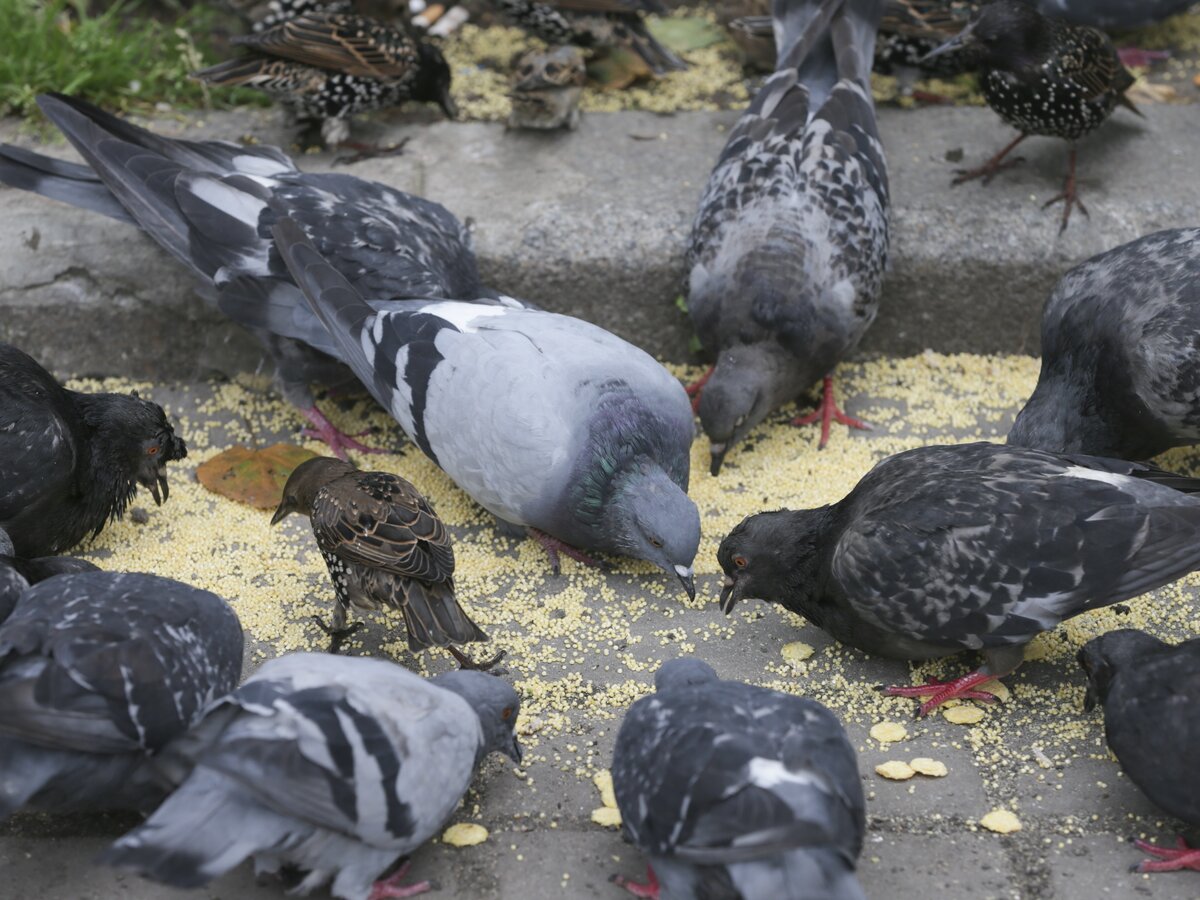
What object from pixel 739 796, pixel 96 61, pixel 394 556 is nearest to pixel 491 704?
pixel 394 556

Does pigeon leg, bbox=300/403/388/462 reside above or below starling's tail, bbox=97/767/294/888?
below

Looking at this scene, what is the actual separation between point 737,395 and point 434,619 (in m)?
1.69

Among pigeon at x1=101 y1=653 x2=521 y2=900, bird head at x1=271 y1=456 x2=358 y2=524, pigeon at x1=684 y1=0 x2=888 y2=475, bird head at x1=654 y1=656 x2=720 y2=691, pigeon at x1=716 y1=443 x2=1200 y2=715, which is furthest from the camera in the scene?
pigeon at x1=684 y1=0 x2=888 y2=475

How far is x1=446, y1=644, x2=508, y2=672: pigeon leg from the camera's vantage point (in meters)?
4.19

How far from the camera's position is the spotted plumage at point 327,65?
19.5 feet

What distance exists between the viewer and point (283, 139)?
6457 mm

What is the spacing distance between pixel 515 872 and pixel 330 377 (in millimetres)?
2638

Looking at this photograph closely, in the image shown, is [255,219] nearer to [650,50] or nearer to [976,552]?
[650,50]

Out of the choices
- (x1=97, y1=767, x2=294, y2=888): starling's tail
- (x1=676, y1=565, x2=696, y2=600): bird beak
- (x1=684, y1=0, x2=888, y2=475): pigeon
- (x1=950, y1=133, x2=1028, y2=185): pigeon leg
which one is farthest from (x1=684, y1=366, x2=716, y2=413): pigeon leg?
(x1=97, y1=767, x2=294, y2=888): starling's tail

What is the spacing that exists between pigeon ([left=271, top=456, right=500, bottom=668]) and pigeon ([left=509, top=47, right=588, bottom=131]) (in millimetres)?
2736

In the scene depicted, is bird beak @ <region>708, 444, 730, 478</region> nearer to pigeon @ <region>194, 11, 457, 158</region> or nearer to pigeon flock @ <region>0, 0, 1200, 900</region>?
pigeon flock @ <region>0, 0, 1200, 900</region>

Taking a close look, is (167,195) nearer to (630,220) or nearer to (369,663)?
(630,220)

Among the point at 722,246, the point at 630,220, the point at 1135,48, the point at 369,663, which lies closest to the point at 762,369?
the point at 722,246

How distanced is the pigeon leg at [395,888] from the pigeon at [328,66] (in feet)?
12.5
